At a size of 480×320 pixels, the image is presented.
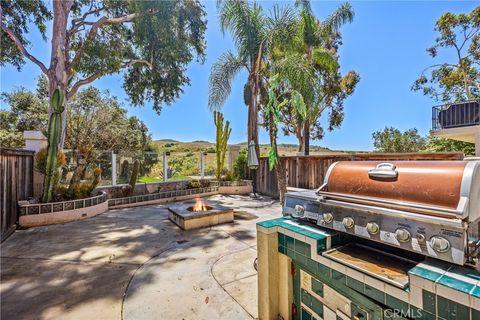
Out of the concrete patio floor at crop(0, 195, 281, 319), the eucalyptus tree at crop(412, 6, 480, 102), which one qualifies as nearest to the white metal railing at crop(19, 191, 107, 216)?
the concrete patio floor at crop(0, 195, 281, 319)

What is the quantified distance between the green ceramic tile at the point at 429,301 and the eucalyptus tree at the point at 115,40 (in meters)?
10.3

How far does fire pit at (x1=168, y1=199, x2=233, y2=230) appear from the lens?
5500 mm

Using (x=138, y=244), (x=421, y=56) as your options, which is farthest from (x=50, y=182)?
(x=421, y=56)

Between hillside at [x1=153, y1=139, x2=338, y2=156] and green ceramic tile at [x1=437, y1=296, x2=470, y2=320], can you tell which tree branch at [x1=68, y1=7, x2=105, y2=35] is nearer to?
hillside at [x1=153, y1=139, x2=338, y2=156]

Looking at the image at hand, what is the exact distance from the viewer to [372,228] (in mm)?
1441

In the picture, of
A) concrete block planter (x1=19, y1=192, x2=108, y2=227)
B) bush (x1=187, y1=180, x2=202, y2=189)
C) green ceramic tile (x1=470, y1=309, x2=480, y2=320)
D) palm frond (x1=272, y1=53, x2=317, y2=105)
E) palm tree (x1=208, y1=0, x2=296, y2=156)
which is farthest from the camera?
bush (x1=187, y1=180, x2=202, y2=189)

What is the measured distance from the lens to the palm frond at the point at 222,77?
10.3m

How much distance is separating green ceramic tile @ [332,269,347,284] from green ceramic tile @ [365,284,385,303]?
5.9 inches

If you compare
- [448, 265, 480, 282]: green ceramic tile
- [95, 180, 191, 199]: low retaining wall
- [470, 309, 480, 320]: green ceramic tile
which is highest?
[448, 265, 480, 282]: green ceramic tile

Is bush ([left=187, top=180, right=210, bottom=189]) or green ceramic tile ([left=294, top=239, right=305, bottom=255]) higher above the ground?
green ceramic tile ([left=294, top=239, right=305, bottom=255])

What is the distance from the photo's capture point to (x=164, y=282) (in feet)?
10.2

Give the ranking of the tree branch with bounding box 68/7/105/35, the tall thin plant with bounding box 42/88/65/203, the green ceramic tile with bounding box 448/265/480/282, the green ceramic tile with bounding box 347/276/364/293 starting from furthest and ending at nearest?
1. the tree branch with bounding box 68/7/105/35
2. the tall thin plant with bounding box 42/88/65/203
3. the green ceramic tile with bounding box 347/276/364/293
4. the green ceramic tile with bounding box 448/265/480/282

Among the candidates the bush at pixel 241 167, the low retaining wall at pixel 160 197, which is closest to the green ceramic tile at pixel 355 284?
the low retaining wall at pixel 160 197

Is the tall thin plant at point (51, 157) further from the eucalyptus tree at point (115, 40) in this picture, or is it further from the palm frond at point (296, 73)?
the palm frond at point (296, 73)
